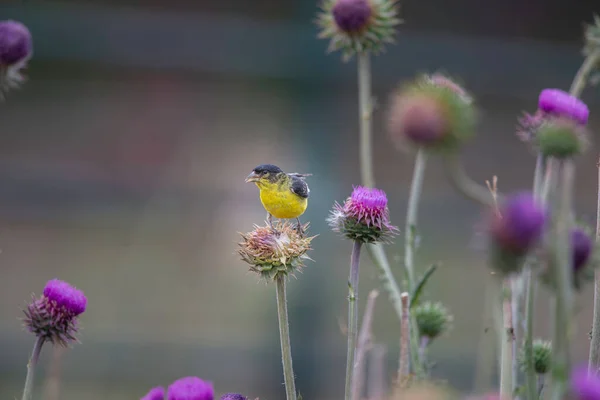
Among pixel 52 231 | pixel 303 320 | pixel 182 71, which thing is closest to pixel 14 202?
pixel 52 231

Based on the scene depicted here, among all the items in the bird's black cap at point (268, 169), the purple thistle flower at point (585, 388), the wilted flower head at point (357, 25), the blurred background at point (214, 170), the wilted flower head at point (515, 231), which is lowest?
the purple thistle flower at point (585, 388)

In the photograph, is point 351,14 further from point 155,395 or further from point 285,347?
point 155,395

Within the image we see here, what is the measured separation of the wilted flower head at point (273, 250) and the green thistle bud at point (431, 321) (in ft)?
0.56

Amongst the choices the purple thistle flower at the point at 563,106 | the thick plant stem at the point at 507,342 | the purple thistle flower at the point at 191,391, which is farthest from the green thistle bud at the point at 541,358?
the purple thistle flower at the point at 191,391

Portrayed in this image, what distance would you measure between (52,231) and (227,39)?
5.44ft

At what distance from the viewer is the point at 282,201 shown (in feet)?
3.67

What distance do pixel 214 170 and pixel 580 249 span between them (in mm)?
4452

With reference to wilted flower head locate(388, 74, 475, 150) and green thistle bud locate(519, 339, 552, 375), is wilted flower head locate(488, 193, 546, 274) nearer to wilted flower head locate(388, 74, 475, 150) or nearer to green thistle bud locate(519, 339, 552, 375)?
wilted flower head locate(388, 74, 475, 150)

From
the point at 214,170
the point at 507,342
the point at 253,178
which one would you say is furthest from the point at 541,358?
the point at 214,170

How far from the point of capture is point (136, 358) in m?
3.64

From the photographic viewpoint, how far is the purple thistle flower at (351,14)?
1.12 metres

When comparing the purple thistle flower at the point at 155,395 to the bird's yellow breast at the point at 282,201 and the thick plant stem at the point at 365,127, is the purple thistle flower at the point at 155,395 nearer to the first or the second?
the thick plant stem at the point at 365,127

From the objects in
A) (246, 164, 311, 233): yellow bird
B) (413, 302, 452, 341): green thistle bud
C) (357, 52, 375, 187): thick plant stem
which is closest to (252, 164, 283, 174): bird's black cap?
(246, 164, 311, 233): yellow bird

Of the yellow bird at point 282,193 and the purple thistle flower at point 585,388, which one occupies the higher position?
the yellow bird at point 282,193
